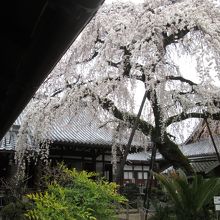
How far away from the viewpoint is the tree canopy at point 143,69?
8.38 m

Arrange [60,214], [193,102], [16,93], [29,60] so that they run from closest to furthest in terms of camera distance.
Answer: [29,60] < [16,93] < [60,214] < [193,102]

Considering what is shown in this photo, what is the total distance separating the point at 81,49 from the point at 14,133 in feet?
22.5

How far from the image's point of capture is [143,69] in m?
8.59

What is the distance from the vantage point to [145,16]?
850 cm

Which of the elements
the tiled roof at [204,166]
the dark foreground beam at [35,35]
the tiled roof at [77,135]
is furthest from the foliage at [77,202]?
the tiled roof at [204,166]

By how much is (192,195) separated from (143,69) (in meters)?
3.31

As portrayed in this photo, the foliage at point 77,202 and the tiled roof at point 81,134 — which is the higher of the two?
the tiled roof at point 81,134

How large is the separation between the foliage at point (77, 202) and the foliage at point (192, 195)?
2.35m

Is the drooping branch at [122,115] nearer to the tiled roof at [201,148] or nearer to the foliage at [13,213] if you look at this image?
the foliage at [13,213]

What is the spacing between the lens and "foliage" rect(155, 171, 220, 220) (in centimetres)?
799

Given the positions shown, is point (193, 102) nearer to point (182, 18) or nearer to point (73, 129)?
point (182, 18)

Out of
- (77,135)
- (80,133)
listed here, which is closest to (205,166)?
(80,133)

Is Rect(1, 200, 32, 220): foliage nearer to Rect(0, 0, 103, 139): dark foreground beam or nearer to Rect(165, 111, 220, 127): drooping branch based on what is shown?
Rect(165, 111, 220, 127): drooping branch

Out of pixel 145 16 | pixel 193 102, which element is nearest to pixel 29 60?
pixel 145 16
